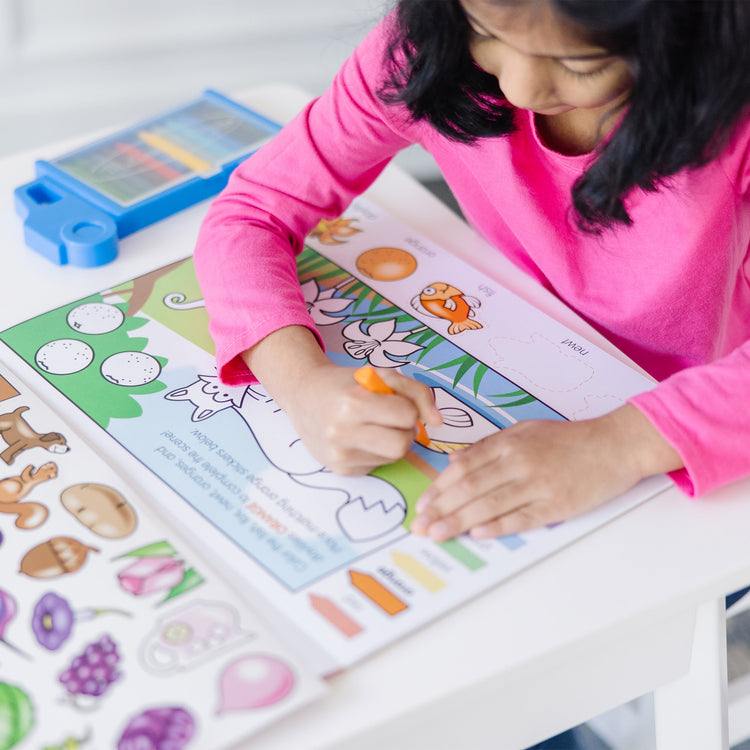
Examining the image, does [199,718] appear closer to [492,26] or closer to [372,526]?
[372,526]

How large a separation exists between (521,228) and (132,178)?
0.33 m

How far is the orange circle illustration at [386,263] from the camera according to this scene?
712 mm

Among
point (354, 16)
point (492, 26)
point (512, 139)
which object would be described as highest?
point (492, 26)

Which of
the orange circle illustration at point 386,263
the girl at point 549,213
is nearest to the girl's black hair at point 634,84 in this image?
the girl at point 549,213

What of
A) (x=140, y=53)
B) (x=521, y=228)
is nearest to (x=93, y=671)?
(x=521, y=228)

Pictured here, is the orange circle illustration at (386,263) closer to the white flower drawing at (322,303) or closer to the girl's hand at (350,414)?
the white flower drawing at (322,303)

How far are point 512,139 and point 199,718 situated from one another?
0.47 meters

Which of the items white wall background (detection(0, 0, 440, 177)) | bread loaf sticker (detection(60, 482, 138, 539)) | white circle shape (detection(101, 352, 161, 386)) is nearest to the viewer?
bread loaf sticker (detection(60, 482, 138, 539))

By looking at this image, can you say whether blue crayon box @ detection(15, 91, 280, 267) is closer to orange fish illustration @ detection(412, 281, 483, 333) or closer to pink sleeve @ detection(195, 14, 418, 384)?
pink sleeve @ detection(195, 14, 418, 384)

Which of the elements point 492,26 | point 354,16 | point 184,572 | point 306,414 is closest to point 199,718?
point 184,572

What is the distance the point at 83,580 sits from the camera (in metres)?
0.47

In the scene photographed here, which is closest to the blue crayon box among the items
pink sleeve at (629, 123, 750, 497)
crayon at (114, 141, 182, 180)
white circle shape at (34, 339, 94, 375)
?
crayon at (114, 141, 182, 180)

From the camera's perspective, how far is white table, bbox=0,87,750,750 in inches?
16.7

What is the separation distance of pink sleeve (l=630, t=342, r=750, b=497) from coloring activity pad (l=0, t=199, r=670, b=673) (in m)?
0.02
